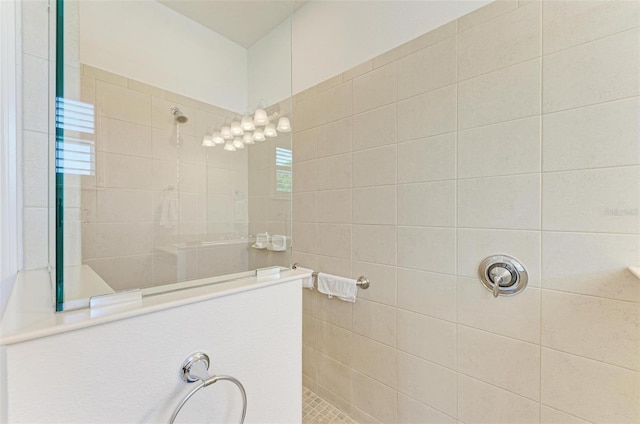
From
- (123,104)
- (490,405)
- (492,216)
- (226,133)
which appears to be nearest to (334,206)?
(492,216)

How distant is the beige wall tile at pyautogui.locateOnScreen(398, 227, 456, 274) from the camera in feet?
A: 3.85

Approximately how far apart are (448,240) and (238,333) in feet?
3.14

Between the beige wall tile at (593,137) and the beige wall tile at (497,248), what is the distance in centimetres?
27

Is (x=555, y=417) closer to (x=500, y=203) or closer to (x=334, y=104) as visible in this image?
(x=500, y=203)

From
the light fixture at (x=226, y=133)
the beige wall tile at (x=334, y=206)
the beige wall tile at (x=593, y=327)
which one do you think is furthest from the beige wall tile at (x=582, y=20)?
the light fixture at (x=226, y=133)

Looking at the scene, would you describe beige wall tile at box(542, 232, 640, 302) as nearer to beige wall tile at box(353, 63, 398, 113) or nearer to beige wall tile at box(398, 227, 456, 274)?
beige wall tile at box(398, 227, 456, 274)

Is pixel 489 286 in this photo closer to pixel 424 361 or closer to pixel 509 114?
pixel 424 361

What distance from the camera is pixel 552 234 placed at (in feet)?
3.07

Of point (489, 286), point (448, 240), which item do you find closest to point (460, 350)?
point (489, 286)

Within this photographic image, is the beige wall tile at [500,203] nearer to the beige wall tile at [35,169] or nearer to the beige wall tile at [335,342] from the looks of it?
the beige wall tile at [335,342]

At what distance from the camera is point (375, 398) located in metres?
1.44

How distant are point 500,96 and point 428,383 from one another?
1301mm

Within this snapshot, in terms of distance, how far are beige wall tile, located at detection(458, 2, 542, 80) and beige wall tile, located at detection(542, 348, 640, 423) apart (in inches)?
43.2

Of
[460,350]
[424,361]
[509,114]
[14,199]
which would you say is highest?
[509,114]
